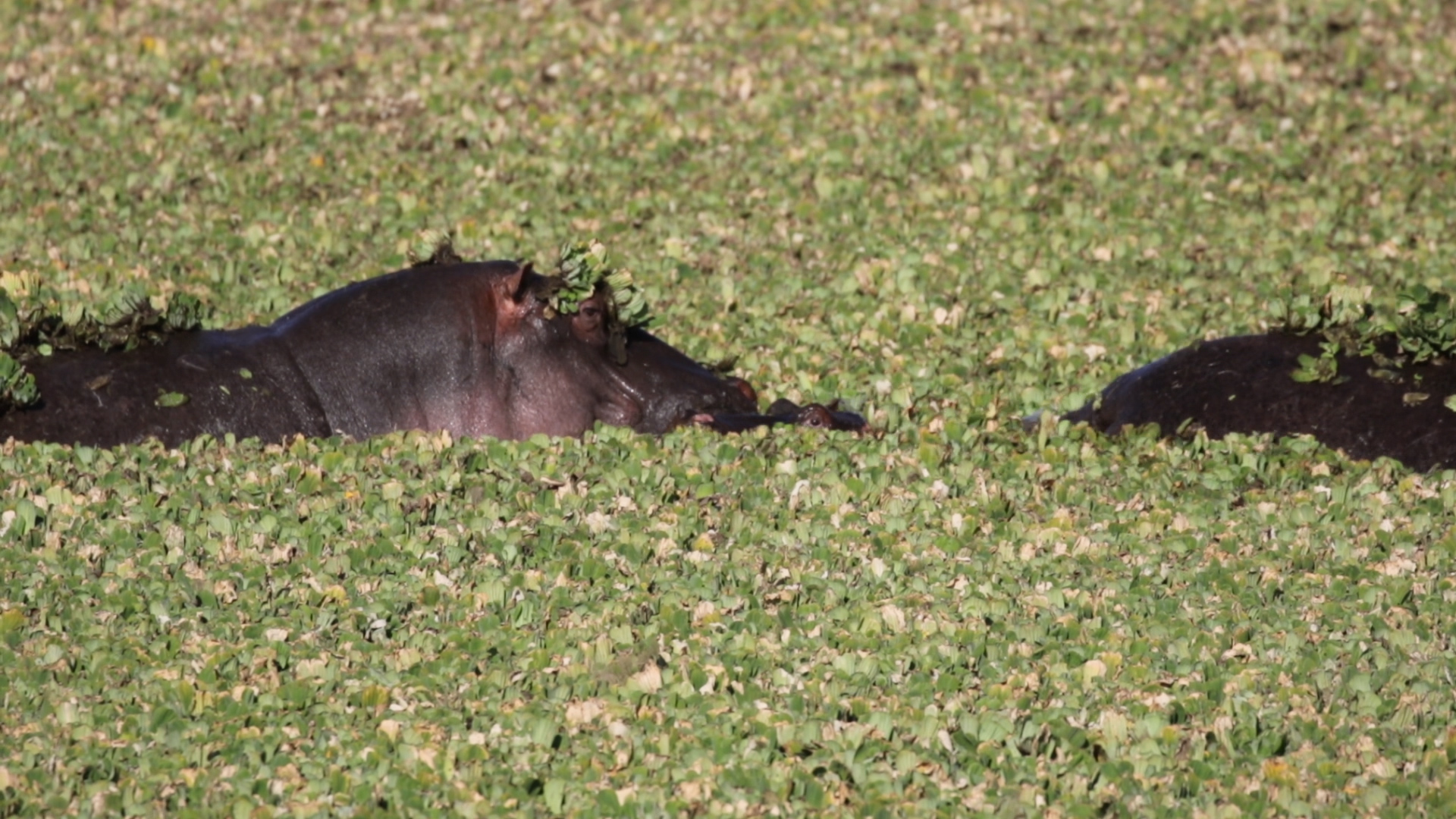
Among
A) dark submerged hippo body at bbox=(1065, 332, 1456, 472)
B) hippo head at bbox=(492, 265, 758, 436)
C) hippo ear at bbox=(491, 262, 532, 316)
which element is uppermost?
hippo ear at bbox=(491, 262, 532, 316)

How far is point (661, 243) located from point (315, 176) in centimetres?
229

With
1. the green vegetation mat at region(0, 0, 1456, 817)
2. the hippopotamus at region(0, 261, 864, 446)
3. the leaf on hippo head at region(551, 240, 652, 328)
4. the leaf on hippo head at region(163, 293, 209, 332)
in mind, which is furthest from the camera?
the leaf on hippo head at region(551, 240, 652, 328)

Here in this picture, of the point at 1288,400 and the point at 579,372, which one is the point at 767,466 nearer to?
the point at 579,372

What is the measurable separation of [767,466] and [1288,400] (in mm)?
2350

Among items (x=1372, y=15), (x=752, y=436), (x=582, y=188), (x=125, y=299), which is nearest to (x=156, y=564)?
(x=125, y=299)

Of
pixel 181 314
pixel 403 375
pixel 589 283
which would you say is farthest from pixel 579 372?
pixel 181 314

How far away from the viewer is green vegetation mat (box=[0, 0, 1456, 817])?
532cm

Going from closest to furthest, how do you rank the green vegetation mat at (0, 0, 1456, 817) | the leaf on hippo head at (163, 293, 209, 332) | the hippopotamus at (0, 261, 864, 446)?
the green vegetation mat at (0, 0, 1456, 817)
the hippopotamus at (0, 261, 864, 446)
the leaf on hippo head at (163, 293, 209, 332)

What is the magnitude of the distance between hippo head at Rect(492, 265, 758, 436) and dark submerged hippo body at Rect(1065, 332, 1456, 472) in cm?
189

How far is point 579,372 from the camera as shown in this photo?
8266mm

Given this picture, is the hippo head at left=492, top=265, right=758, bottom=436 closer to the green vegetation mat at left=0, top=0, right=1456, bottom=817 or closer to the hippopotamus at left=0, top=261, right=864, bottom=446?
the hippopotamus at left=0, top=261, right=864, bottom=446

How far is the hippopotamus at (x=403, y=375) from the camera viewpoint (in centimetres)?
769

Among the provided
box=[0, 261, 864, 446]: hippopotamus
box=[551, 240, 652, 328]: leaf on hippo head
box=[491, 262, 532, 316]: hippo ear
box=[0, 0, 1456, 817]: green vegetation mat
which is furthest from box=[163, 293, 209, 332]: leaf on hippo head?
box=[551, 240, 652, 328]: leaf on hippo head

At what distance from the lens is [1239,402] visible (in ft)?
27.3
